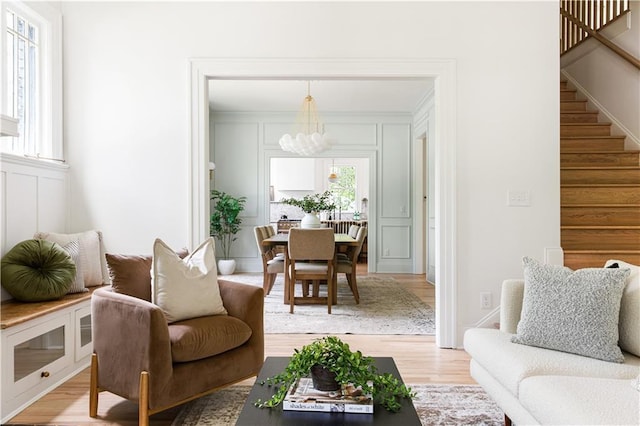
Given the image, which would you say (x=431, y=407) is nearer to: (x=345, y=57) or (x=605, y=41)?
(x=345, y=57)

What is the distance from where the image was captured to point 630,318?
2016mm

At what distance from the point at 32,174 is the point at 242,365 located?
2.09m

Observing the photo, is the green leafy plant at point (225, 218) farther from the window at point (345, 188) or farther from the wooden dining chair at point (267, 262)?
the window at point (345, 188)

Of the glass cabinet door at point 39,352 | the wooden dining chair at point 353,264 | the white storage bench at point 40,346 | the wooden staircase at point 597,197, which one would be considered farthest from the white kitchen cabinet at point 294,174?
the glass cabinet door at point 39,352

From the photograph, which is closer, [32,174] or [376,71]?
[32,174]

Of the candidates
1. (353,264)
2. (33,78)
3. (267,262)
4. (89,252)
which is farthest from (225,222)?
(33,78)

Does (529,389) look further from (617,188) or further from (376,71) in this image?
(617,188)

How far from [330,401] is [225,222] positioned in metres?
6.25

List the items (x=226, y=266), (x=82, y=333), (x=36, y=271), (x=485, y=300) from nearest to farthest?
(x=36, y=271) < (x=82, y=333) < (x=485, y=300) < (x=226, y=266)

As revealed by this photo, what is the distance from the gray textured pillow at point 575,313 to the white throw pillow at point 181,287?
1609 millimetres

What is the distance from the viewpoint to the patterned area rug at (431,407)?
2273mm

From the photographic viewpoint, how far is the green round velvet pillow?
9.06ft

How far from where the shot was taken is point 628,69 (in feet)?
15.5

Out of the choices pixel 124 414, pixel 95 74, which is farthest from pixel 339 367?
pixel 95 74
